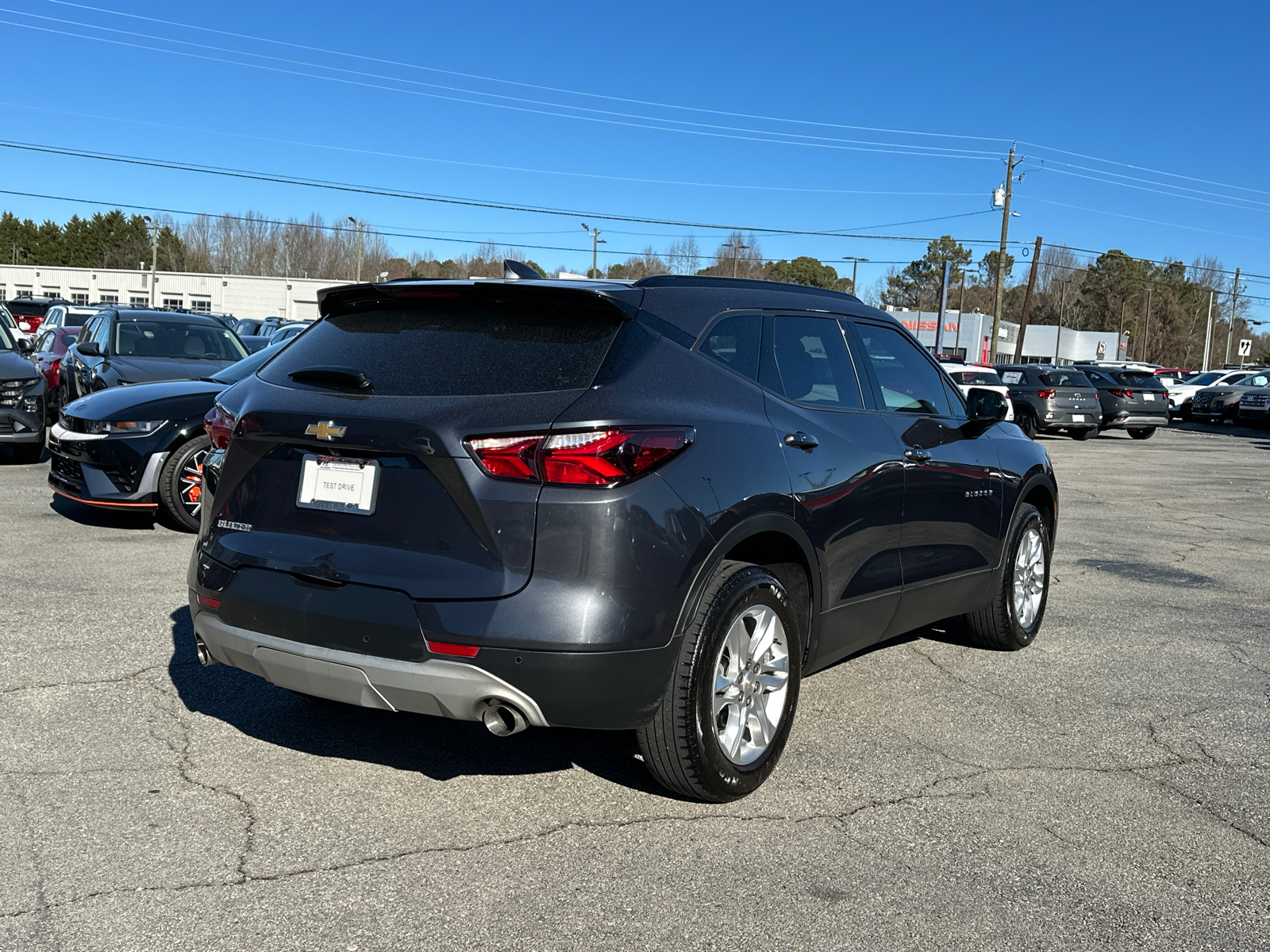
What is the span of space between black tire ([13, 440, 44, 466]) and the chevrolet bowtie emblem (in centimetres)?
1071

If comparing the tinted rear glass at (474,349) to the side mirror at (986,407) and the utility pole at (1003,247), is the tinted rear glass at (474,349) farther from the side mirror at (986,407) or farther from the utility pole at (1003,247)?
the utility pole at (1003,247)

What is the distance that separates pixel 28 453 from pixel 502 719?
12926mm

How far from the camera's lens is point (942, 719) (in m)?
4.90

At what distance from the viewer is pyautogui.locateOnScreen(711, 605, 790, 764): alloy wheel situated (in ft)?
12.6

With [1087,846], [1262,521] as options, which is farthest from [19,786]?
[1262,521]

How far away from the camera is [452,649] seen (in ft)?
10.9

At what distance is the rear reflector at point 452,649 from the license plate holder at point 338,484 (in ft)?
1.50

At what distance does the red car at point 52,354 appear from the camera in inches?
667

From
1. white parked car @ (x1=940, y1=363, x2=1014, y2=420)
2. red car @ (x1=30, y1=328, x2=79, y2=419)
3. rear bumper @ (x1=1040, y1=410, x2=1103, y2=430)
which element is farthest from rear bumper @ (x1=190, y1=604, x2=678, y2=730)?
rear bumper @ (x1=1040, y1=410, x2=1103, y2=430)

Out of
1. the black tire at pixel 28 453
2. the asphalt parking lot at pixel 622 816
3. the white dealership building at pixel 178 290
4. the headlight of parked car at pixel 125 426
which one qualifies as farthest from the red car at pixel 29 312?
the white dealership building at pixel 178 290

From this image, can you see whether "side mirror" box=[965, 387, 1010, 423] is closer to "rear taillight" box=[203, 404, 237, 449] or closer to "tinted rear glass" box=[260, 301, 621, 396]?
"tinted rear glass" box=[260, 301, 621, 396]

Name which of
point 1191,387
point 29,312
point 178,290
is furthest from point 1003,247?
point 178,290

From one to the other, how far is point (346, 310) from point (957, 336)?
76901 mm

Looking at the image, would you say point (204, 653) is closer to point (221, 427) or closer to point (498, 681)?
point (221, 427)
